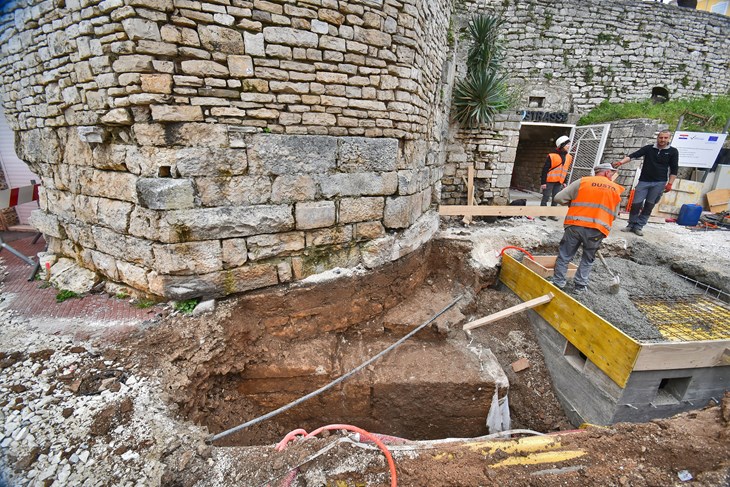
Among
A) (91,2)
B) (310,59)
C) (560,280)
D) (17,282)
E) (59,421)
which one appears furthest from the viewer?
(560,280)

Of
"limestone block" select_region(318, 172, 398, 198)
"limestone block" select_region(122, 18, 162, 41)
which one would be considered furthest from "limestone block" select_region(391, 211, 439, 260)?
"limestone block" select_region(122, 18, 162, 41)

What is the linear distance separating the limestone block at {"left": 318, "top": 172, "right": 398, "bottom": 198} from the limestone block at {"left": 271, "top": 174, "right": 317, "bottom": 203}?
124 mm

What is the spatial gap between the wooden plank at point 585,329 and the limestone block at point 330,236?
2.85 metres

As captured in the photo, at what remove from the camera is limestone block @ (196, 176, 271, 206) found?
9.42ft

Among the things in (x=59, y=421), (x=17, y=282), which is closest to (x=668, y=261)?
(x=59, y=421)

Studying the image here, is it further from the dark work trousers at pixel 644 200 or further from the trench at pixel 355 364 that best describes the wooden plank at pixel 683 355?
the dark work trousers at pixel 644 200

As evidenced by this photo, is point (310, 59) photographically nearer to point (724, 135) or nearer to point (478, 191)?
point (478, 191)

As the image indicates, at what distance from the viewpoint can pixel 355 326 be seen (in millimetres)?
3926

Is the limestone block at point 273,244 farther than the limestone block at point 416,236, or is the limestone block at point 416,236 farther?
the limestone block at point 416,236

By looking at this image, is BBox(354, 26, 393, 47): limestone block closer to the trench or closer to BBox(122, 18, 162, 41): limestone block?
BBox(122, 18, 162, 41): limestone block

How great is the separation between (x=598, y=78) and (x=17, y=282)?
13700mm

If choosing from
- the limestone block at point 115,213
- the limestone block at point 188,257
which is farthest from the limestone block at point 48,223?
the limestone block at point 188,257

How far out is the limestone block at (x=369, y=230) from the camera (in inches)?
143

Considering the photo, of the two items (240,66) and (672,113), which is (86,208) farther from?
(672,113)
